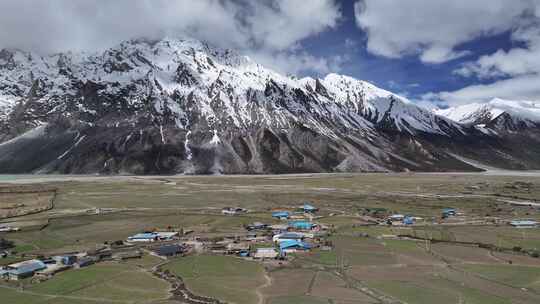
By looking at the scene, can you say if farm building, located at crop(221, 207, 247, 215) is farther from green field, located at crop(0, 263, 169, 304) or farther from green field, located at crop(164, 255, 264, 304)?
green field, located at crop(0, 263, 169, 304)

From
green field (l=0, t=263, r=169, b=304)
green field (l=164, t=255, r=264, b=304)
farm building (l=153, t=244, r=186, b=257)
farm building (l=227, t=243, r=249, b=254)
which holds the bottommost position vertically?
green field (l=0, t=263, r=169, b=304)

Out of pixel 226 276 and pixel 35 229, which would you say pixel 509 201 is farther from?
pixel 35 229

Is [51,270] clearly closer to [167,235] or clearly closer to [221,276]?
[221,276]

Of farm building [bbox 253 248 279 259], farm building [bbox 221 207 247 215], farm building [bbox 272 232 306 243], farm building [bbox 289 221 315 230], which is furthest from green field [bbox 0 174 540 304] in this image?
farm building [bbox 272 232 306 243]

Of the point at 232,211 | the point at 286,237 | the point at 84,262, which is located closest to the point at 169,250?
the point at 84,262

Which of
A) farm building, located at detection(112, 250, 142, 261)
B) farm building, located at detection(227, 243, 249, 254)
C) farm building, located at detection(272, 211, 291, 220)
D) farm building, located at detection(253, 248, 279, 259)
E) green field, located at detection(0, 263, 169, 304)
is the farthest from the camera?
farm building, located at detection(272, 211, 291, 220)

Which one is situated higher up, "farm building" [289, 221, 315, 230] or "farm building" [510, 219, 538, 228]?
"farm building" [510, 219, 538, 228]
